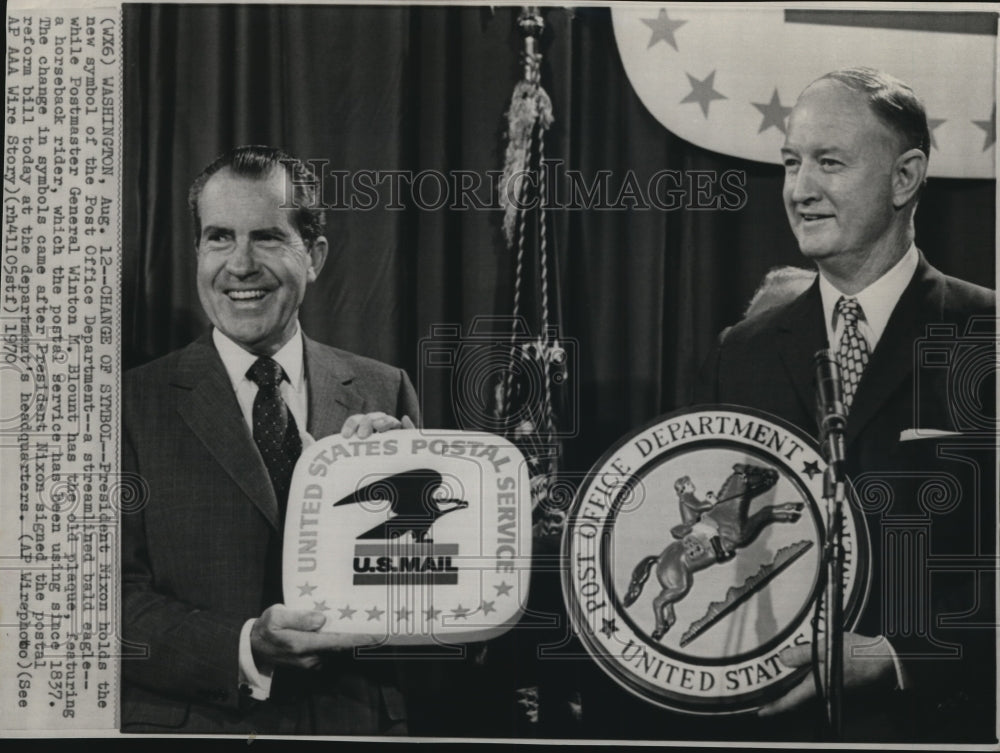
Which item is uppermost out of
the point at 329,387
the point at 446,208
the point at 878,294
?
the point at 446,208

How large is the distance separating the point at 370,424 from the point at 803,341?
1164 millimetres

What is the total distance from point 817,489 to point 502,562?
2.78 ft

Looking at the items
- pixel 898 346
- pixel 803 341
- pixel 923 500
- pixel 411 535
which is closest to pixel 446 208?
pixel 411 535

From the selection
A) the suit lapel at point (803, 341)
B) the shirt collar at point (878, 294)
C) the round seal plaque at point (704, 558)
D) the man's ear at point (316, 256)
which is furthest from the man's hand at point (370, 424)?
the shirt collar at point (878, 294)

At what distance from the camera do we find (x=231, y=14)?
2.75 metres

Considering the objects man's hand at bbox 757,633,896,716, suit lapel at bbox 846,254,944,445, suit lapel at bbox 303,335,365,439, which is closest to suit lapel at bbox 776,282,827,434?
suit lapel at bbox 846,254,944,445

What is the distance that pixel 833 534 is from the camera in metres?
2.71

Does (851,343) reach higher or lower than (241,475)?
higher

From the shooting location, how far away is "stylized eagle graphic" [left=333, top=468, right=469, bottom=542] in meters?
2.71

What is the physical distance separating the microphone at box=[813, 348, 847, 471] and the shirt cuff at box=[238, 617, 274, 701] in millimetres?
1558

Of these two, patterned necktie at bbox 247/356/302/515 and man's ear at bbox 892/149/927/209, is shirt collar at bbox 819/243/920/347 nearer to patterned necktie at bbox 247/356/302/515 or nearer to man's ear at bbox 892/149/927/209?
man's ear at bbox 892/149/927/209

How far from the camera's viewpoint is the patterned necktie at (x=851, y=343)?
8.95 ft

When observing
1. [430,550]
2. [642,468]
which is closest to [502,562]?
[430,550]

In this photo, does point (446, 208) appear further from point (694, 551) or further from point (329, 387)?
point (694, 551)
